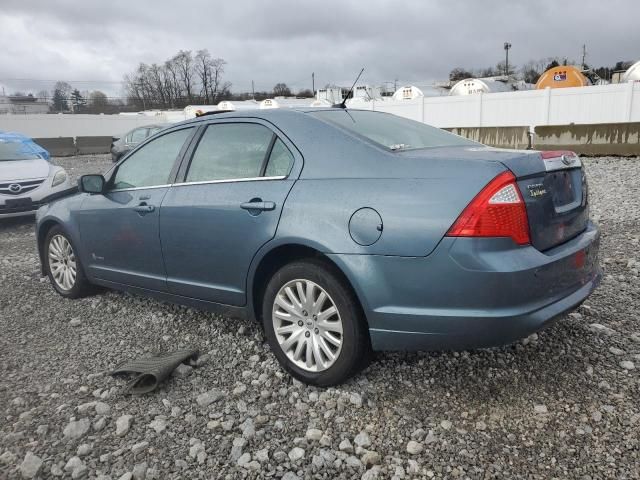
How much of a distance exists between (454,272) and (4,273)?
5.45m

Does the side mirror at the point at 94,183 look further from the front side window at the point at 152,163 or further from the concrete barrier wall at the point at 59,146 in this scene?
the concrete barrier wall at the point at 59,146

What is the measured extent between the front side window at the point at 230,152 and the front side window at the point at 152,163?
261 millimetres

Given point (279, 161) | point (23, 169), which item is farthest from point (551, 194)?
point (23, 169)

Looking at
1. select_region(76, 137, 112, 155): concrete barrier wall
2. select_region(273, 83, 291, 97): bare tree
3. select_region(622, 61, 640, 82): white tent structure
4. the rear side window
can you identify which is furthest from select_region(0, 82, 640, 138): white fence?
select_region(273, 83, 291, 97): bare tree

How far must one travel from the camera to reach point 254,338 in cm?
383

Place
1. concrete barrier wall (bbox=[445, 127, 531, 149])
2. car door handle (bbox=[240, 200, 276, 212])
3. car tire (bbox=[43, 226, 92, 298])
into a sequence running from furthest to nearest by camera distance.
Result: concrete barrier wall (bbox=[445, 127, 531, 149]), car tire (bbox=[43, 226, 92, 298]), car door handle (bbox=[240, 200, 276, 212])

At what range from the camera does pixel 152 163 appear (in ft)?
13.5

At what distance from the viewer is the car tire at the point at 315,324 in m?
2.85

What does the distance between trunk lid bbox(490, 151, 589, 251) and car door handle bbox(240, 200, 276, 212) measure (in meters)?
1.30

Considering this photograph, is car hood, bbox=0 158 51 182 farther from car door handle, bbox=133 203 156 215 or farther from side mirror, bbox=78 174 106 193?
car door handle, bbox=133 203 156 215

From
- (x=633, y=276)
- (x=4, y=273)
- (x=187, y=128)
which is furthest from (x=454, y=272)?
(x=4, y=273)

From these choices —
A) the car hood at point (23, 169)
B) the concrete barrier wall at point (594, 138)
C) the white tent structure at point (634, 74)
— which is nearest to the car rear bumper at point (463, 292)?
the car hood at point (23, 169)

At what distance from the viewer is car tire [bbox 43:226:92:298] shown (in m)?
4.78

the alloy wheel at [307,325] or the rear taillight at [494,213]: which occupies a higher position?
the rear taillight at [494,213]
